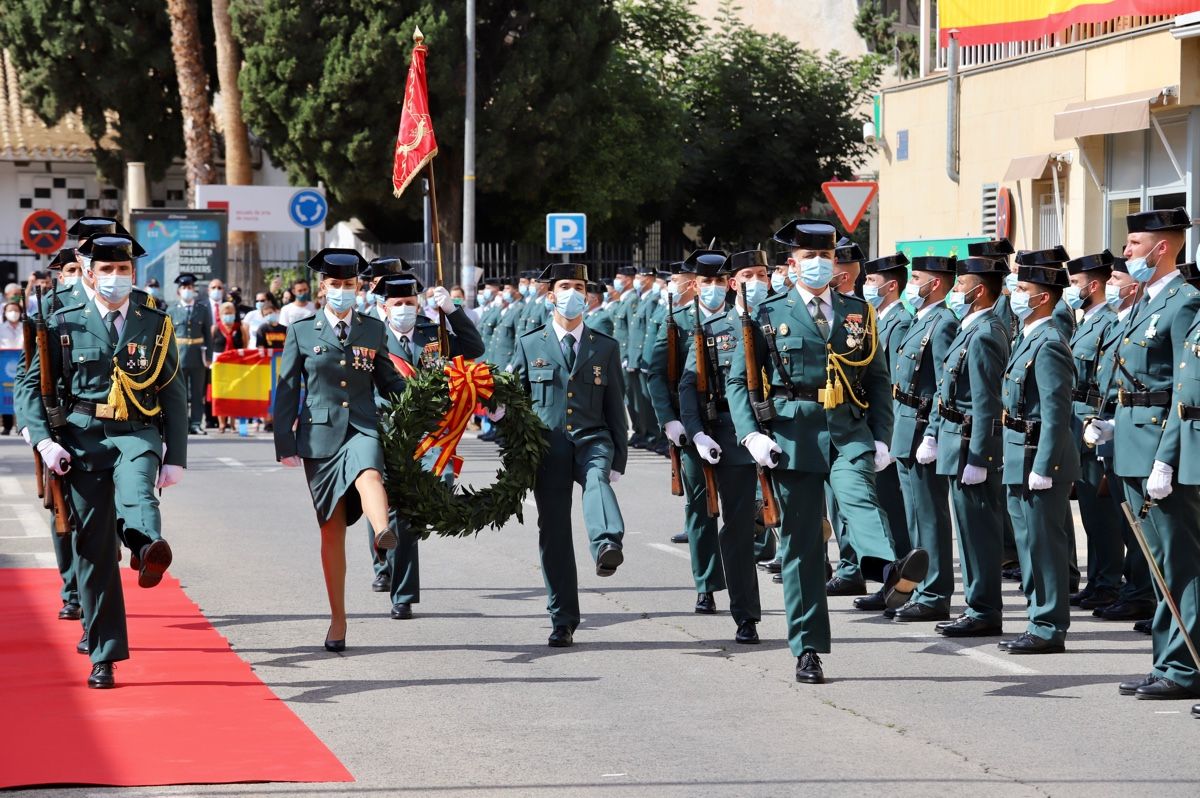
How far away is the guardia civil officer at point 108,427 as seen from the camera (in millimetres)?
8703

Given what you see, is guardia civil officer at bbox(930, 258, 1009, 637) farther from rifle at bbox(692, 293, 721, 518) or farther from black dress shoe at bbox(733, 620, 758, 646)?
rifle at bbox(692, 293, 721, 518)

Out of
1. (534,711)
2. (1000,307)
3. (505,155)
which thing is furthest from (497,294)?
(534,711)

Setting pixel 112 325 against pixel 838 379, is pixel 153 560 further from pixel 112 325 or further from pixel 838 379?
pixel 838 379

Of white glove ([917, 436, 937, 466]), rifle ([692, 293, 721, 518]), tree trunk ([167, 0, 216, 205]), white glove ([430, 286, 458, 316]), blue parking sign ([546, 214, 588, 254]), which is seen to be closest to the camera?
rifle ([692, 293, 721, 518])

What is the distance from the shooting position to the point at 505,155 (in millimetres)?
37094

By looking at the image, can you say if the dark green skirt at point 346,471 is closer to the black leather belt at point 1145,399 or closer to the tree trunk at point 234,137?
the black leather belt at point 1145,399

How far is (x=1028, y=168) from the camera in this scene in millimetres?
23641

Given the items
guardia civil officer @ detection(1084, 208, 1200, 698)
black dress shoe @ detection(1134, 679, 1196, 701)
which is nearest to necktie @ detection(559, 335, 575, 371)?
guardia civil officer @ detection(1084, 208, 1200, 698)

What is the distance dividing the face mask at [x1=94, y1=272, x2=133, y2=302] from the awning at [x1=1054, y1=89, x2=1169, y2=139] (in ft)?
47.8

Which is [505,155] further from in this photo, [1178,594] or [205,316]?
[1178,594]

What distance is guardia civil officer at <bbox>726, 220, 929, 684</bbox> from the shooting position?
28.9 ft

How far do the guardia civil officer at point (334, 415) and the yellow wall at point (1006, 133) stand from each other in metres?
13.4

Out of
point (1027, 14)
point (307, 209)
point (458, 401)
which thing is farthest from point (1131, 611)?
point (307, 209)

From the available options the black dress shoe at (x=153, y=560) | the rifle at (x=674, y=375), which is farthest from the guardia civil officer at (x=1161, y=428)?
the black dress shoe at (x=153, y=560)
